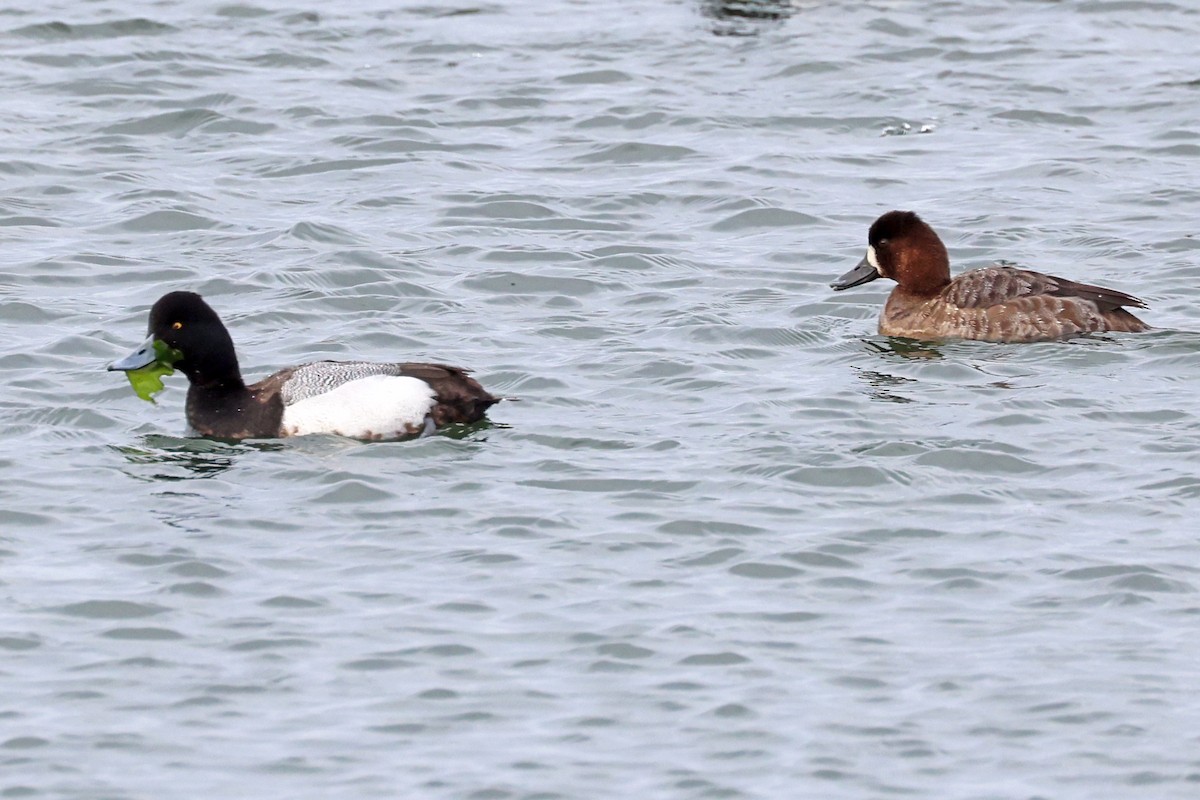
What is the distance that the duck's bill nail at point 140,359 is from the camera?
1084 centimetres

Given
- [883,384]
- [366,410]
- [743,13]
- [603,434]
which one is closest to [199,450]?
[366,410]

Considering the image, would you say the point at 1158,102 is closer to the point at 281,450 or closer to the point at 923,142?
the point at 923,142

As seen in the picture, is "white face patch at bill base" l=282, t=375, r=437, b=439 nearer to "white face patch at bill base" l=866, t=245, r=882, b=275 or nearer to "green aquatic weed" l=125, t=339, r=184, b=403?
"green aquatic weed" l=125, t=339, r=184, b=403

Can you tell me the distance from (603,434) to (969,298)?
322 centimetres

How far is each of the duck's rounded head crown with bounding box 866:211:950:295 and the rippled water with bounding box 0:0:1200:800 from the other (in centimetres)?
53

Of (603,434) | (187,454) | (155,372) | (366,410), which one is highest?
(155,372)

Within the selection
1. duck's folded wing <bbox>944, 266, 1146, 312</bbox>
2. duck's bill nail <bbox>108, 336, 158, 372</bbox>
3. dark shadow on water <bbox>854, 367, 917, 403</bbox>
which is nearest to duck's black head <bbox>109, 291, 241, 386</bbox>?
duck's bill nail <bbox>108, 336, 158, 372</bbox>

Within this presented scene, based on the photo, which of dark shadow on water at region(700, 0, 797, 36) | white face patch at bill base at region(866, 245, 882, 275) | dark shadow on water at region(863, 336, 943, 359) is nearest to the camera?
dark shadow on water at region(863, 336, 943, 359)

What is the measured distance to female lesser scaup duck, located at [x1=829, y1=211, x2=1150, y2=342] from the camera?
499 inches

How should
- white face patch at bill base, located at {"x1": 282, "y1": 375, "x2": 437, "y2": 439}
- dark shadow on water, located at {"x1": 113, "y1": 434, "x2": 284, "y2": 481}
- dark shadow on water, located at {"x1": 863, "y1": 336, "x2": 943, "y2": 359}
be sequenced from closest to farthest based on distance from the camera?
dark shadow on water, located at {"x1": 113, "y1": 434, "x2": 284, "y2": 481}
white face patch at bill base, located at {"x1": 282, "y1": 375, "x2": 437, "y2": 439}
dark shadow on water, located at {"x1": 863, "y1": 336, "x2": 943, "y2": 359}

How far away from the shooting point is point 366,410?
10703 millimetres

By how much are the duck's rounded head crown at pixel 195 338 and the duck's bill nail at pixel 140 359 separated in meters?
0.07

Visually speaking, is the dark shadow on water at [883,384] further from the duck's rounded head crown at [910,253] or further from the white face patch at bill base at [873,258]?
the white face patch at bill base at [873,258]

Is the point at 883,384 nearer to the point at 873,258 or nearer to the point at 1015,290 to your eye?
the point at 1015,290
